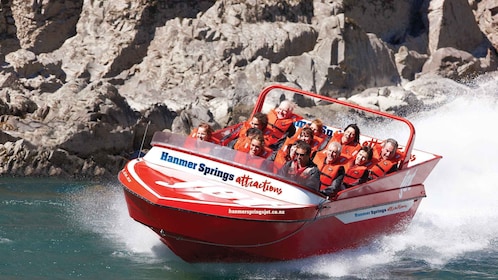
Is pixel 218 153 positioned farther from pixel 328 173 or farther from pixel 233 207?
pixel 328 173

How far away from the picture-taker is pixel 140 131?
21156 mm

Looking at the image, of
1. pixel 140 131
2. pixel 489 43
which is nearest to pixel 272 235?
pixel 140 131

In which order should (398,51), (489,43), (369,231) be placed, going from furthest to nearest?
1. (489,43)
2. (398,51)
3. (369,231)

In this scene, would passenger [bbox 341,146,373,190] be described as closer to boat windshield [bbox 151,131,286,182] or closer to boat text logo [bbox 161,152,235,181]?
boat windshield [bbox 151,131,286,182]

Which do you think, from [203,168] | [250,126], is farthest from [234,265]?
[250,126]

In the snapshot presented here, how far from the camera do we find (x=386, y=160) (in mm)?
11945

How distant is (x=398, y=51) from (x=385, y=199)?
21953 mm

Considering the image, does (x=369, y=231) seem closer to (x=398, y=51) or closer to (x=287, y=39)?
(x=287, y=39)

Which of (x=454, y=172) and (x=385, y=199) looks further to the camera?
(x=454, y=172)

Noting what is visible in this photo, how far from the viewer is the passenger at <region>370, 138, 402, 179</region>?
11695 mm

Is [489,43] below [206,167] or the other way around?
below

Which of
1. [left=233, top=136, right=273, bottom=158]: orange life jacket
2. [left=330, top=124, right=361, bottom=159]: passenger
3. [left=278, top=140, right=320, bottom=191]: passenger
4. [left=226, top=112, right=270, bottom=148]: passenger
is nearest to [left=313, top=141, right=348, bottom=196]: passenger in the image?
[left=278, top=140, right=320, bottom=191]: passenger

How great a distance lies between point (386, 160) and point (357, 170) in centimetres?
90

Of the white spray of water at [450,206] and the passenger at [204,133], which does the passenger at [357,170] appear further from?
the passenger at [204,133]
